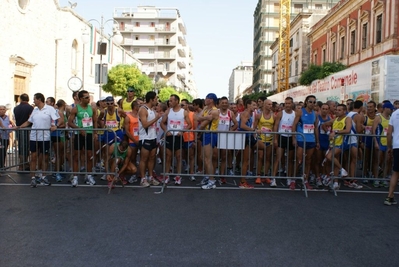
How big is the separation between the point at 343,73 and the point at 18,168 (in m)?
11.8

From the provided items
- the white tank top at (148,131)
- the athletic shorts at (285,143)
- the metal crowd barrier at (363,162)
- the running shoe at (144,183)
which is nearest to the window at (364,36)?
the metal crowd barrier at (363,162)

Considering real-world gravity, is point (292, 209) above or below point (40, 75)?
below

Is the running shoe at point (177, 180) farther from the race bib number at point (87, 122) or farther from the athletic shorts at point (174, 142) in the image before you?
the race bib number at point (87, 122)

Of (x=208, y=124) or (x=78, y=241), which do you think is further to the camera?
(x=208, y=124)

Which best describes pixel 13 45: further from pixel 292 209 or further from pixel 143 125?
pixel 292 209

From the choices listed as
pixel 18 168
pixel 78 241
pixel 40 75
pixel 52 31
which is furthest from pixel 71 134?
pixel 52 31

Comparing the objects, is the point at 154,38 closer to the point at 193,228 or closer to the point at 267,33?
the point at 267,33

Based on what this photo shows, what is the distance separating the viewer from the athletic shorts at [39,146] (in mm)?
9008

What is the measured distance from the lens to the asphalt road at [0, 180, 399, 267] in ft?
15.0

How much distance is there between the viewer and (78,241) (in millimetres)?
5094

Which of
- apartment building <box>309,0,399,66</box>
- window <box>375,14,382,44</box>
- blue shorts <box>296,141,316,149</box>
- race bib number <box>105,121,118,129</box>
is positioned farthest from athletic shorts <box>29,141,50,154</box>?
window <box>375,14,382,44</box>

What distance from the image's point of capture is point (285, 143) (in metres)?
9.08

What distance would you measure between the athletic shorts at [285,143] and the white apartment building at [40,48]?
14308 mm

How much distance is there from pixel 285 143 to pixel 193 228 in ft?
13.1
